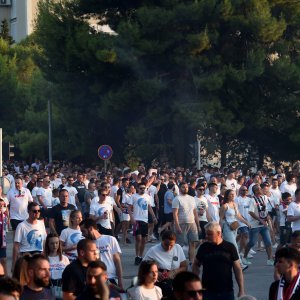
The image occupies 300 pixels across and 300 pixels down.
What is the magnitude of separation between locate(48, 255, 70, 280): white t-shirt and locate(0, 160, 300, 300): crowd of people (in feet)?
0.04

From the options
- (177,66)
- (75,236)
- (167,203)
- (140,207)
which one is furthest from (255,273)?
(177,66)

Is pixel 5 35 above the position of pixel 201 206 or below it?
above

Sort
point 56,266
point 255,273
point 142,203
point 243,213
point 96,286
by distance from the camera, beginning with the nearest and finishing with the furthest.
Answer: point 96,286 < point 56,266 < point 255,273 < point 243,213 < point 142,203

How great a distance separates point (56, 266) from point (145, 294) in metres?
2.62

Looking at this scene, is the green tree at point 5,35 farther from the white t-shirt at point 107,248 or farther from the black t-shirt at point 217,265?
the black t-shirt at point 217,265

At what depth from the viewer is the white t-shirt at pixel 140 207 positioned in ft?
71.8

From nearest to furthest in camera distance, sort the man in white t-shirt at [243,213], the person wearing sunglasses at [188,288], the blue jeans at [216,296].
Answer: the person wearing sunglasses at [188,288] < the blue jeans at [216,296] < the man in white t-shirt at [243,213]

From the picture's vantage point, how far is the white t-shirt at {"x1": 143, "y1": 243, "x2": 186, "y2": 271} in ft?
38.5

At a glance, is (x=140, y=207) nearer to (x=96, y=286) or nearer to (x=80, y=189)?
(x=80, y=189)

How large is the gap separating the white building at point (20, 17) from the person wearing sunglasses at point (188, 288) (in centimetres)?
9353

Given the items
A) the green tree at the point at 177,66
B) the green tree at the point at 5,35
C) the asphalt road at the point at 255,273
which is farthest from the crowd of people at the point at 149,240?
the green tree at the point at 5,35

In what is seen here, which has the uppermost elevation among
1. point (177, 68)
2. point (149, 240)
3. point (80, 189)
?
point (177, 68)

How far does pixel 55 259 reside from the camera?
11805mm

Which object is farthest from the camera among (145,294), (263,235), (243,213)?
(243,213)
